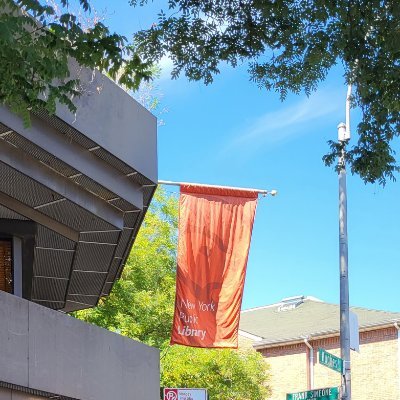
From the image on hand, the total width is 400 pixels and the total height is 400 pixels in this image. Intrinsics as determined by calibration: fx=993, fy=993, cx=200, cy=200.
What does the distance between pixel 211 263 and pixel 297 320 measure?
33.5 meters

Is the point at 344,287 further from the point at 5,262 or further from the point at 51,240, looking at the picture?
the point at 5,262

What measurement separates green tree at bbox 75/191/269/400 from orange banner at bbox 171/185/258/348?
11460 millimetres

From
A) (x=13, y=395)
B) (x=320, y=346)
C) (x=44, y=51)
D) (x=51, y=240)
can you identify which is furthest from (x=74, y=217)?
(x=320, y=346)

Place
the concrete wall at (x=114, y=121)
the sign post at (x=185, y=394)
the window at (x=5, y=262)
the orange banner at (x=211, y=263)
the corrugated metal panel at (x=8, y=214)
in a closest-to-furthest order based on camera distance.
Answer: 1. the concrete wall at (x=114, y=121)
2. the corrugated metal panel at (x=8, y=214)
3. the sign post at (x=185, y=394)
4. the window at (x=5, y=262)
5. the orange banner at (x=211, y=263)

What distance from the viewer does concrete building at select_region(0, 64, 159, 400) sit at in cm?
1284

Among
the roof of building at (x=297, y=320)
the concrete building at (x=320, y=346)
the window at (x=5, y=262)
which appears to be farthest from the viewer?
the roof of building at (x=297, y=320)

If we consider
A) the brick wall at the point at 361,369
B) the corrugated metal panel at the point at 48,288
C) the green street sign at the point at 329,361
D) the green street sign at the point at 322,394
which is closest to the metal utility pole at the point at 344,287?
the green street sign at the point at 329,361

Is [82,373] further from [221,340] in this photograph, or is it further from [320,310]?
[320,310]

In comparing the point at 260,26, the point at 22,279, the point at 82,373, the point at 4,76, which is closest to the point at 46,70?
the point at 4,76

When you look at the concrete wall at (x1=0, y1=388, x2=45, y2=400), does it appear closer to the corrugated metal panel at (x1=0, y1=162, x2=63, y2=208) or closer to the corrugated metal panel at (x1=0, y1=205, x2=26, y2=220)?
the corrugated metal panel at (x1=0, y1=162, x2=63, y2=208)

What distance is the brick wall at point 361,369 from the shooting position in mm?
42188

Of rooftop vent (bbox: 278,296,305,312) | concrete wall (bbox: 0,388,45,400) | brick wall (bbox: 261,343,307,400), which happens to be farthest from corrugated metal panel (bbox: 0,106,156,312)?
rooftop vent (bbox: 278,296,305,312)

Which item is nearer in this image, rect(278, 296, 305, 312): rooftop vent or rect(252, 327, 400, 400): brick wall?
rect(252, 327, 400, 400): brick wall

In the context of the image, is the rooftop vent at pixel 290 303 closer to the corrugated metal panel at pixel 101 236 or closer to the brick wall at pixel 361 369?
the brick wall at pixel 361 369
